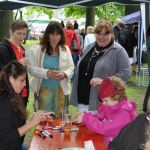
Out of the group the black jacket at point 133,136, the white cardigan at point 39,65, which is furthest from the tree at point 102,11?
the black jacket at point 133,136

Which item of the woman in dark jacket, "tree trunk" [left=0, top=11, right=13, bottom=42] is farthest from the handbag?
the woman in dark jacket

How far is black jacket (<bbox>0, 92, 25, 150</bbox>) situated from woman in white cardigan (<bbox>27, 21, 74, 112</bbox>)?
5.10 feet

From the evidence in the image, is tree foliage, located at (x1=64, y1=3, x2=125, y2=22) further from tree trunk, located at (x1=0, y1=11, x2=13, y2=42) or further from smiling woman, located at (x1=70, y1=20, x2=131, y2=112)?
smiling woman, located at (x1=70, y1=20, x2=131, y2=112)

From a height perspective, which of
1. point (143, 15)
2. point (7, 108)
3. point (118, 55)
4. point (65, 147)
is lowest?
point (65, 147)

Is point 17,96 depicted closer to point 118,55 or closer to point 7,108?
point 7,108

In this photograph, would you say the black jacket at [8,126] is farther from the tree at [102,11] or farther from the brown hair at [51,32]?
the tree at [102,11]

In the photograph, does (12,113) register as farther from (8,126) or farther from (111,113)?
(111,113)

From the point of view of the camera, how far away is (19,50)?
15.3 feet

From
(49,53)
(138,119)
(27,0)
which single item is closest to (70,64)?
(49,53)

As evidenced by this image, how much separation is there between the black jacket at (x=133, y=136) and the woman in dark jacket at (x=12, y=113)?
43.0 inches

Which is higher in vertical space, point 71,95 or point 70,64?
point 70,64

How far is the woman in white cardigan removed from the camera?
4820mm

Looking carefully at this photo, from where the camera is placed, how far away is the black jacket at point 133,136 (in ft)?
6.99

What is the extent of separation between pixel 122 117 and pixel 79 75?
1.38 m
